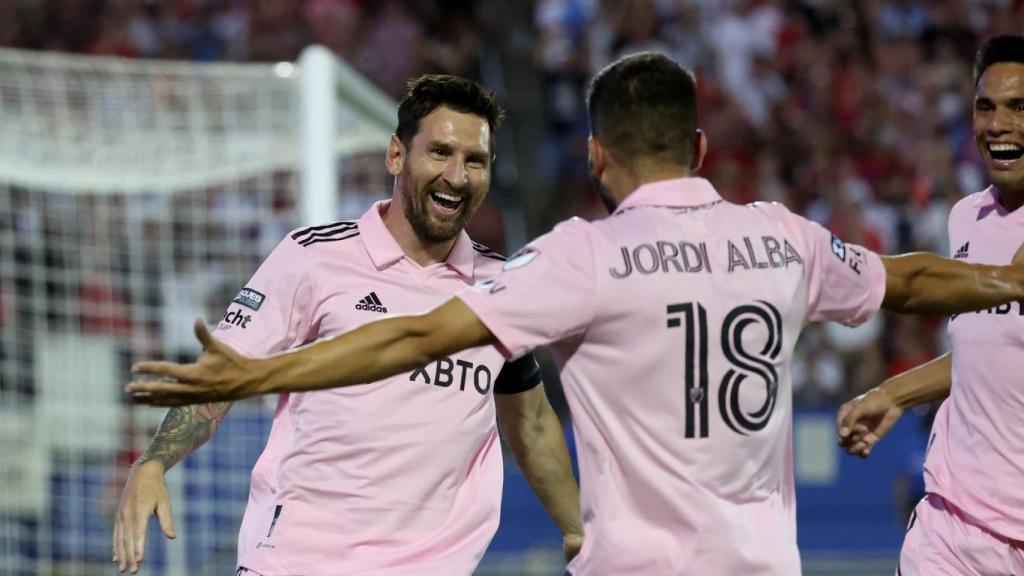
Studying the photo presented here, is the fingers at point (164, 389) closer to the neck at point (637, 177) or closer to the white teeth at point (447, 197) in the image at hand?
the neck at point (637, 177)

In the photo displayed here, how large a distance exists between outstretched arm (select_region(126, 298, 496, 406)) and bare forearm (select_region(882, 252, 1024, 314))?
110 cm

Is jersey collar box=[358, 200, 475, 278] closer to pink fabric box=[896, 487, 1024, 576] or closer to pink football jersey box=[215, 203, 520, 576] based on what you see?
pink football jersey box=[215, 203, 520, 576]

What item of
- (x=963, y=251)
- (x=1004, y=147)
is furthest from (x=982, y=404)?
(x=1004, y=147)

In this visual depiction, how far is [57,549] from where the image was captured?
921 centimetres

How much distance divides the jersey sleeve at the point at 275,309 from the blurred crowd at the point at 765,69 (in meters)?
6.48

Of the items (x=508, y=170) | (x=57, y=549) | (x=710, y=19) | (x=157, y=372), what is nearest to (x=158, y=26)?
(x=508, y=170)

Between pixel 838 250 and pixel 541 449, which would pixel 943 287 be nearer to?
pixel 838 250

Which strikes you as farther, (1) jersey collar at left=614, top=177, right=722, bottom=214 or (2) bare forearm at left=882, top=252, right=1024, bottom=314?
(2) bare forearm at left=882, top=252, right=1024, bottom=314

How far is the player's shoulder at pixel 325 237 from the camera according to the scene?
184 inches

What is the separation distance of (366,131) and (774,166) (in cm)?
472

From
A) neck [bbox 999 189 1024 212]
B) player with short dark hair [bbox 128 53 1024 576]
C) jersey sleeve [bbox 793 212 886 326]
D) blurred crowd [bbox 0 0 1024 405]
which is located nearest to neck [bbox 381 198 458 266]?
player with short dark hair [bbox 128 53 1024 576]

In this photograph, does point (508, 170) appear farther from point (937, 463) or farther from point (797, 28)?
point (937, 463)

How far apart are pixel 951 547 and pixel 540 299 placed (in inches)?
83.0

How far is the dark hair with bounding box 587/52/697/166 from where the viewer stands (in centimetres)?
363
